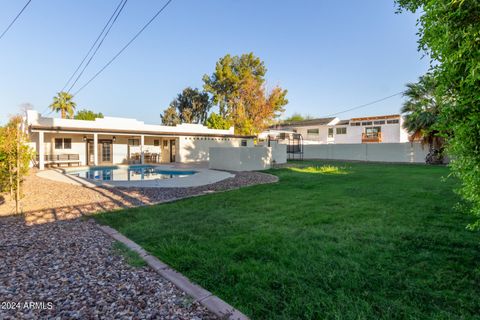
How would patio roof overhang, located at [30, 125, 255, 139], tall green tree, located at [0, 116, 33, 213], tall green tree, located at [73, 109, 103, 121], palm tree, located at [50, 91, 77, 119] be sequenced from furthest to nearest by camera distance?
tall green tree, located at [73, 109, 103, 121] → palm tree, located at [50, 91, 77, 119] → patio roof overhang, located at [30, 125, 255, 139] → tall green tree, located at [0, 116, 33, 213]

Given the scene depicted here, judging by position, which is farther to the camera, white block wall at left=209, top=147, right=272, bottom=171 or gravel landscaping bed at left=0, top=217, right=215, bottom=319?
white block wall at left=209, top=147, right=272, bottom=171

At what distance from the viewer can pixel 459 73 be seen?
2.21 meters

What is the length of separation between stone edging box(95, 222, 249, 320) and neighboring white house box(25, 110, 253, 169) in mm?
16900

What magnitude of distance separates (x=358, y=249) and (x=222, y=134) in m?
22.4

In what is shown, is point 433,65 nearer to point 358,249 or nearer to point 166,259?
point 358,249

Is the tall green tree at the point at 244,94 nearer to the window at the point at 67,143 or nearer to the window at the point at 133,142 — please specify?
the window at the point at 133,142

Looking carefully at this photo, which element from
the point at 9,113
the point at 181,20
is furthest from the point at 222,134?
the point at 9,113

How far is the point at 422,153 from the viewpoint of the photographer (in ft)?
68.0

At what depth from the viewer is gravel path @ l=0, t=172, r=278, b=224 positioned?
600 centimetres

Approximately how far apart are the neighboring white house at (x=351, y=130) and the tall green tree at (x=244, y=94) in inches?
115

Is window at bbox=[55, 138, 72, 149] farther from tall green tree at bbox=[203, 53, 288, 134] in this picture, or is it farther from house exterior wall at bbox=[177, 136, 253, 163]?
tall green tree at bbox=[203, 53, 288, 134]

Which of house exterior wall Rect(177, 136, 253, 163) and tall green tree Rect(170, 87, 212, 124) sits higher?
tall green tree Rect(170, 87, 212, 124)

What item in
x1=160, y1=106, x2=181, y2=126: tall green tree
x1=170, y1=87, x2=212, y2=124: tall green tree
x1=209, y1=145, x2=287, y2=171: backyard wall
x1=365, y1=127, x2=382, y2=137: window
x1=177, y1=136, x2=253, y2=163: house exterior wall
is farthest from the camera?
x1=160, y1=106, x2=181, y2=126: tall green tree

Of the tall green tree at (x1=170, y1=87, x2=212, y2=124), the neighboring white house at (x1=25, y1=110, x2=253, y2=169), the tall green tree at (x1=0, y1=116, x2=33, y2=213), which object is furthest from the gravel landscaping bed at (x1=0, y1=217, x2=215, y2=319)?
the tall green tree at (x1=170, y1=87, x2=212, y2=124)
